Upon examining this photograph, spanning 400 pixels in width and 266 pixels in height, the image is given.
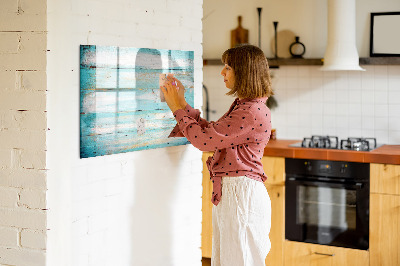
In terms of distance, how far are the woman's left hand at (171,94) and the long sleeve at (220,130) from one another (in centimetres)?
9

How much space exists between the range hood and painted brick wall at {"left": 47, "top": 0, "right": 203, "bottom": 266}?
168cm

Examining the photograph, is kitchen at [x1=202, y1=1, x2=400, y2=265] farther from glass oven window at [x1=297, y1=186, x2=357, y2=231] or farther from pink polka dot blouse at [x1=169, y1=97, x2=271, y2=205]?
pink polka dot blouse at [x1=169, y1=97, x2=271, y2=205]

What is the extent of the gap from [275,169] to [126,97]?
1996 mm

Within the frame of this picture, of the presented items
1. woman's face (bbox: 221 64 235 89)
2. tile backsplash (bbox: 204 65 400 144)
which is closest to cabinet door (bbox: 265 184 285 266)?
tile backsplash (bbox: 204 65 400 144)

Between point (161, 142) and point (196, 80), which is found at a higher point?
point (196, 80)

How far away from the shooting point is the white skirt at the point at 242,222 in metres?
2.83

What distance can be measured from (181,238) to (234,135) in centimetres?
78

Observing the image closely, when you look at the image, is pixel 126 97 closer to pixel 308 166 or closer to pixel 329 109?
pixel 308 166

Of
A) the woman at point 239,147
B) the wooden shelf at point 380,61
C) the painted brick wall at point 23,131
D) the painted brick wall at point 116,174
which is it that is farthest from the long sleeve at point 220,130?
the wooden shelf at point 380,61

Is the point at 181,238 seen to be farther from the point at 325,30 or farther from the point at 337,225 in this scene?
the point at 325,30

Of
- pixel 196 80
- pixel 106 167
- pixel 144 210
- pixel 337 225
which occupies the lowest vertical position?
pixel 337 225

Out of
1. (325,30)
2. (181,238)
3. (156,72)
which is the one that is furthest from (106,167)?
(325,30)

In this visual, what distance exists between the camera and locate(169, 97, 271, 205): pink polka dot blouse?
9.00 feet

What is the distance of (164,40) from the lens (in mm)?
2990
